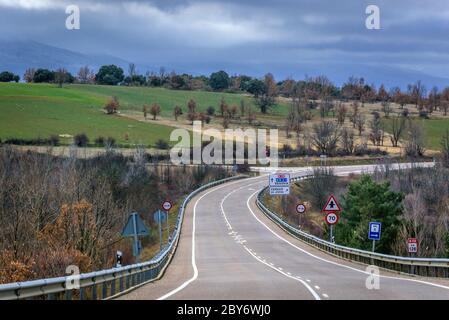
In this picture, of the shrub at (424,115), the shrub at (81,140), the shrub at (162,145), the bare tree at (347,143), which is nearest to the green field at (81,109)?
the shrub at (162,145)

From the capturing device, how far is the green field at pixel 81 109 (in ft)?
398

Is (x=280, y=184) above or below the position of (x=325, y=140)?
below

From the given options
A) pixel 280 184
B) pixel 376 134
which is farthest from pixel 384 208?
pixel 376 134

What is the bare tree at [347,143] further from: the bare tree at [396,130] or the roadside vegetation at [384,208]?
the roadside vegetation at [384,208]

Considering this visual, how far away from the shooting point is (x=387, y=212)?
6212 cm

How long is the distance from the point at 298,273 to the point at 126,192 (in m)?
51.6

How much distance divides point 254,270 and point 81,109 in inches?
4955

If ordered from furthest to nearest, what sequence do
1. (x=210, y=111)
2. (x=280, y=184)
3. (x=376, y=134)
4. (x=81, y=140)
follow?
(x=210, y=111) < (x=376, y=134) < (x=81, y=140) < (x=280, y=184)

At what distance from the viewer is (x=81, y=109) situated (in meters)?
151

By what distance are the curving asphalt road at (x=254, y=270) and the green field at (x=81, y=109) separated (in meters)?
52.4

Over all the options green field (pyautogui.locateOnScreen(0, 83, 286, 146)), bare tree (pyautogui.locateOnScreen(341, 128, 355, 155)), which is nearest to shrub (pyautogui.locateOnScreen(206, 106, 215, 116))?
green field (pyautogui.locateOnScreen(0, 83, 286, 146))

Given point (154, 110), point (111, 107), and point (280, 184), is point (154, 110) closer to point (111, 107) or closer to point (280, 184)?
point (111, 107)

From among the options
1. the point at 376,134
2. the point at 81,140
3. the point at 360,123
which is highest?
the point at 360,123
